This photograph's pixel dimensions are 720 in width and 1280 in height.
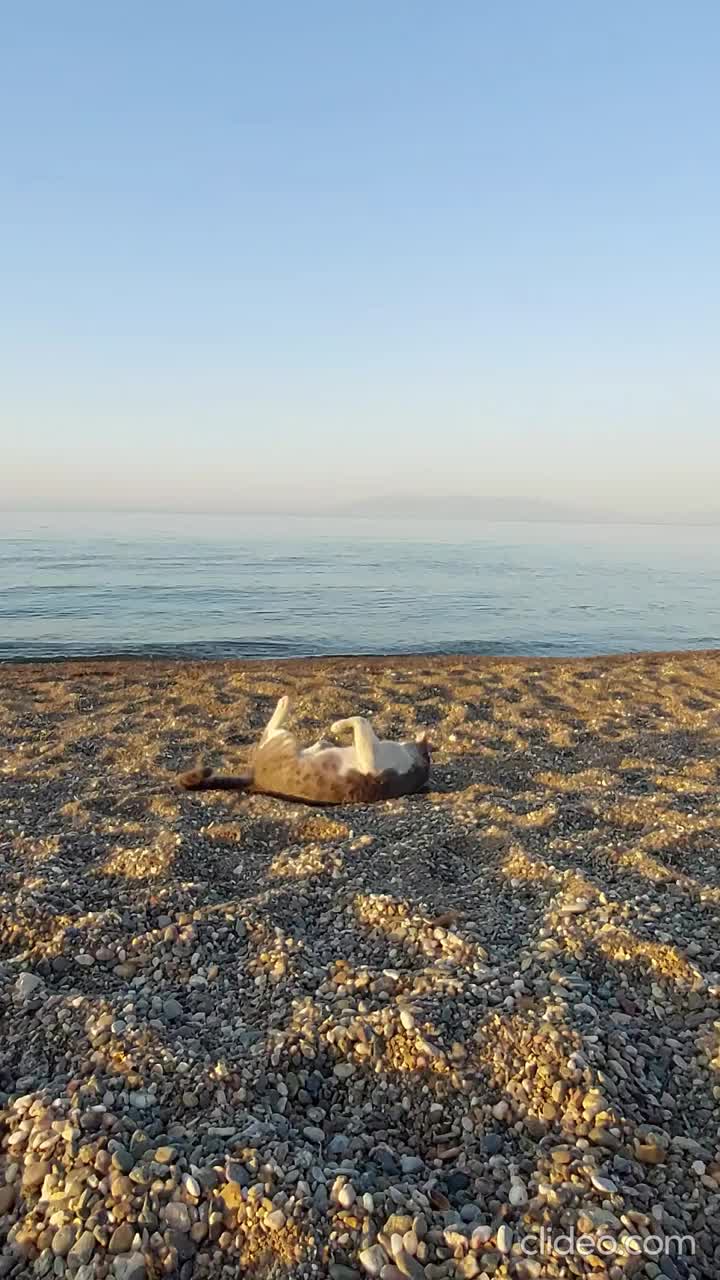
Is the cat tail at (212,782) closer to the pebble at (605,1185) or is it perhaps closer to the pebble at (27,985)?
the pebble at (27,985)

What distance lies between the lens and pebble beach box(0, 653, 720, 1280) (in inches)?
105

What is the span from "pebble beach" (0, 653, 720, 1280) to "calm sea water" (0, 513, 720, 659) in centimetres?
1026

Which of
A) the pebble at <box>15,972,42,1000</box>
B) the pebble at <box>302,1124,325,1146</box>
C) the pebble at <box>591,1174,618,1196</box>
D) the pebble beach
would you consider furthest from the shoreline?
the pebble at <box>591,1174,618,1196</box>

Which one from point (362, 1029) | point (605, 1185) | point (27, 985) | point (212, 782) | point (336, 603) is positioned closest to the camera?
point (605, 1185)

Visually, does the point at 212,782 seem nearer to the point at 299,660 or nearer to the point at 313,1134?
the point at 313,1134

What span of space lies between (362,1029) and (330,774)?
3497 millimetres

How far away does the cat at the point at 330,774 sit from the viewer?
7.11m

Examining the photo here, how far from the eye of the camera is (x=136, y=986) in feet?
13.7

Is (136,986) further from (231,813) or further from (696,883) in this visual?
(696,883)

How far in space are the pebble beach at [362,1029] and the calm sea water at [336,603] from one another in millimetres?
10256

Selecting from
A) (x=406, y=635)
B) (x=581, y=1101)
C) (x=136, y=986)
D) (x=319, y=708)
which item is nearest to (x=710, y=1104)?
(x=581, y=1101)

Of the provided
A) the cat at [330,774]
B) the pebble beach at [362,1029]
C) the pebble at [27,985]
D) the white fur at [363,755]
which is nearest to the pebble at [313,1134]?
the pebble beach at [362,1029]

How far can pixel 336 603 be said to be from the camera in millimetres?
24125

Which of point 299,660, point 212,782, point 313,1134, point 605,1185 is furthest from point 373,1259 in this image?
point 299,660
